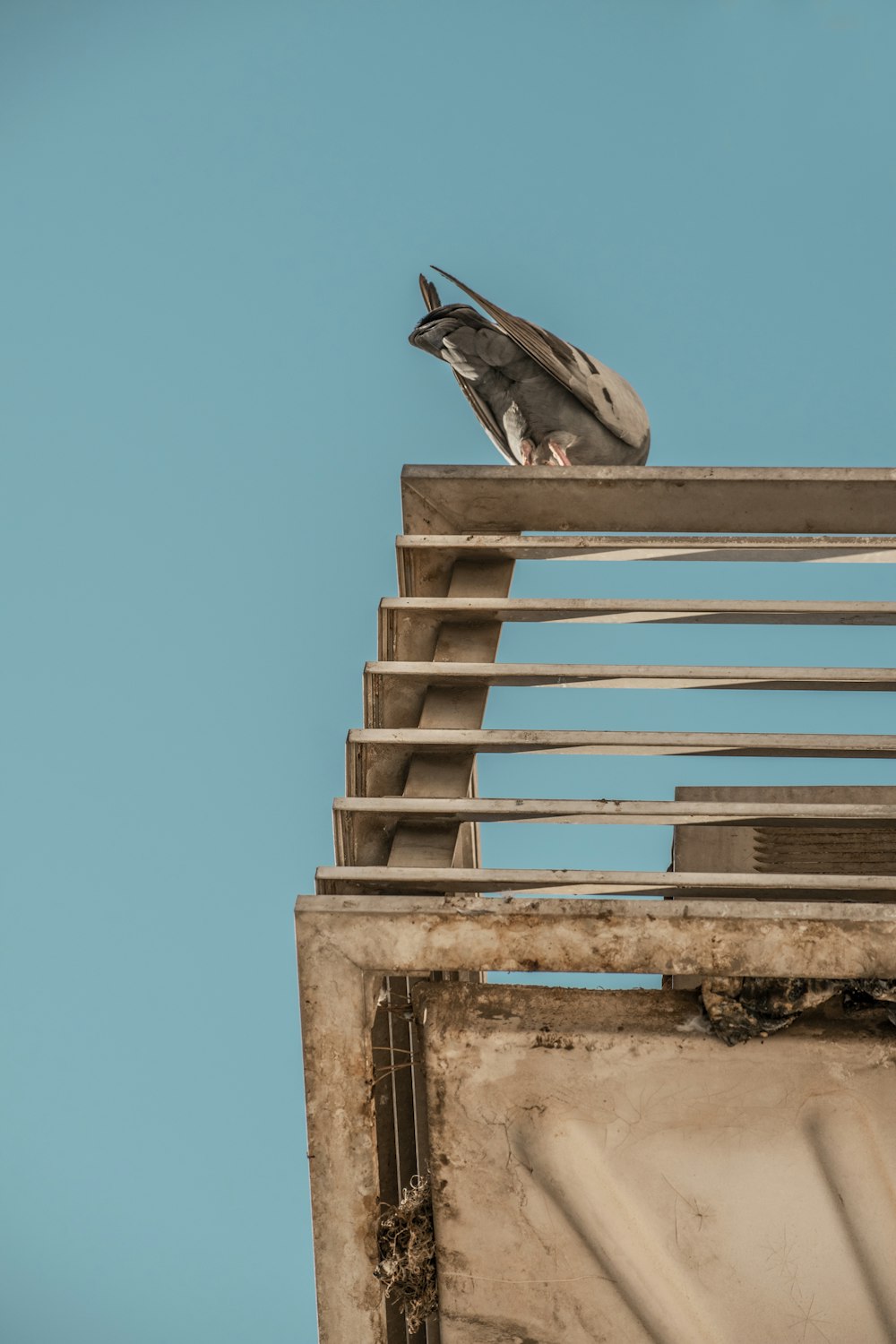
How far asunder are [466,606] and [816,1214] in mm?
2166

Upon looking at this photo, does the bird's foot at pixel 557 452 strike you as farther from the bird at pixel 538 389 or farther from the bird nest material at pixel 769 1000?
the bird nest material at pixel 769 1000

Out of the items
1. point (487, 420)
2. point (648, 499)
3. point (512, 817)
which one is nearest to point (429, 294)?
point (487, 420)

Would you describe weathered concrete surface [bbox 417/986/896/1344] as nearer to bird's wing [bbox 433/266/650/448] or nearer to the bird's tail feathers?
bird's wing [bbox 433/266/650/448]

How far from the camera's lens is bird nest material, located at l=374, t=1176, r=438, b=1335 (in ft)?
14.7

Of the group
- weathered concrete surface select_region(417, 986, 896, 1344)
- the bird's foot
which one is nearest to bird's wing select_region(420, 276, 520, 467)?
the bird's foot

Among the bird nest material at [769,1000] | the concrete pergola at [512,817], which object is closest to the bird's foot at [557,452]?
the concrete pergola at [512,817]

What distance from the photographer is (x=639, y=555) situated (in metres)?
5.53

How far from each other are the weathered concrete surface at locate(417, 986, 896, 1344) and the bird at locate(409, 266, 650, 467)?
11.8ft

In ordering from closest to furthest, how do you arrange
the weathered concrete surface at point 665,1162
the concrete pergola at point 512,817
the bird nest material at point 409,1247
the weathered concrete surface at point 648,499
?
1. the concrete pergola at point 512,817
2. the weathered concrete surface at point 665,1162
3. the bird nest material at point 409,1247
4. the weathered concrete surface at point 648,499

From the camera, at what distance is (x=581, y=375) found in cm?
734

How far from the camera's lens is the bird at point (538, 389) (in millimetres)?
7289

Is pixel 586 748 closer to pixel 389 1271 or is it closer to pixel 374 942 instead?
pixel 374 942

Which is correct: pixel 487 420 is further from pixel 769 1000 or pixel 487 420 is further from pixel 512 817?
pixel 769 1000

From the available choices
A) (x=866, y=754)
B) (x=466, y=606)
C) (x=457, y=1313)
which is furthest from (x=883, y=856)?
(x=457, y=1313)
